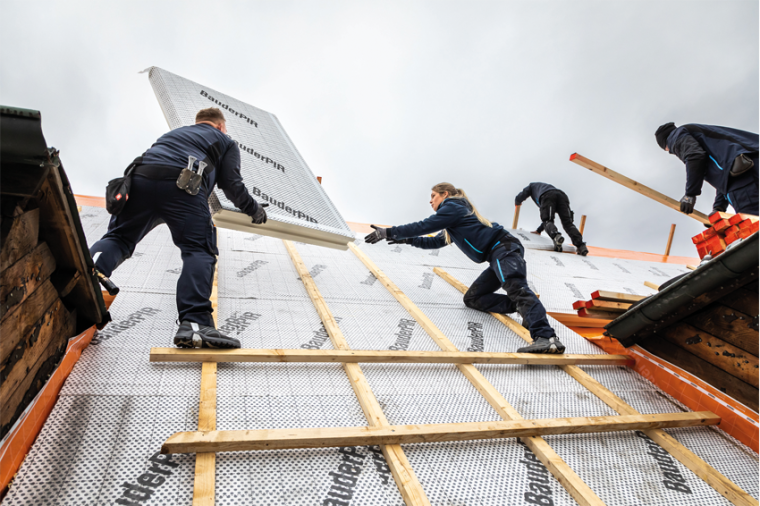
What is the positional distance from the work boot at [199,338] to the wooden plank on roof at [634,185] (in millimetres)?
5760

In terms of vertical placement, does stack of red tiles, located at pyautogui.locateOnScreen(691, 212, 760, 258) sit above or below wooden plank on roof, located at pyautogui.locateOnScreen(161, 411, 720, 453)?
above

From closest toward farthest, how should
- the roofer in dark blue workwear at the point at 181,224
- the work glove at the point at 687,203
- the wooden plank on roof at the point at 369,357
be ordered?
the wooden plank on roof at the point at 369,357 → the roofer in dark blue workwear at the point at 181,224 → the work glove at the point at 687,203

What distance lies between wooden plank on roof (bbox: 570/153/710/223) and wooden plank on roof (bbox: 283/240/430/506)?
4.91 meters

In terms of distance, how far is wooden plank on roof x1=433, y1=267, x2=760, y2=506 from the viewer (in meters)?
1.62

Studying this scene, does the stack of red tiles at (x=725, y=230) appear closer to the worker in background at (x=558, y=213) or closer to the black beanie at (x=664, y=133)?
the black beanie at (x=664, y=133)

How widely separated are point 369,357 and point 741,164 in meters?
3.47

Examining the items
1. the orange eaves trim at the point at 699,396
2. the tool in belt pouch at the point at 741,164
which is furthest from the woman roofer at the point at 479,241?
the tool in belt pouch at the point at 741,164

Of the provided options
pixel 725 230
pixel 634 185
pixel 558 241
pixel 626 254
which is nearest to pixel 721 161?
pixel 725 230

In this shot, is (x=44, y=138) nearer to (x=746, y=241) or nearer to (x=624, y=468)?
(x=624, y=468)

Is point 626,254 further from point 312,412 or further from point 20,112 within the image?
point 20,112

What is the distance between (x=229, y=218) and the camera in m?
2.88

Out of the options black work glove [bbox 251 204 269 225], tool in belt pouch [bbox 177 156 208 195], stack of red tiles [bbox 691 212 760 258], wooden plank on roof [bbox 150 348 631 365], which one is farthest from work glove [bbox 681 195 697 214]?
tool in belt pouch [bbox 177 156 208 195]

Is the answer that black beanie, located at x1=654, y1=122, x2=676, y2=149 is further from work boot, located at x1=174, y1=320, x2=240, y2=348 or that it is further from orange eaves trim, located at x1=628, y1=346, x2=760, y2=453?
work boot, located at x1=174, y1=320, x2=240, y2=348

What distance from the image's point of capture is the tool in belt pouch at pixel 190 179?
2078 mm
